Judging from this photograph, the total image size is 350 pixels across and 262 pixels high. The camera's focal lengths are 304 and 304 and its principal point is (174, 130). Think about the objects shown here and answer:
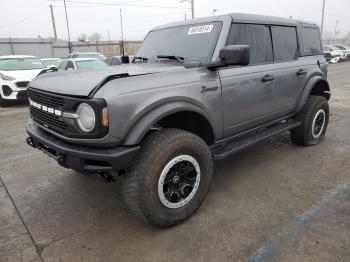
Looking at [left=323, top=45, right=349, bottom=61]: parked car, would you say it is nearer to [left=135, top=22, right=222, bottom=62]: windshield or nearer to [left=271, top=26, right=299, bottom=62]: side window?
[left=271, top=26, right=299, bottom=62]: side window

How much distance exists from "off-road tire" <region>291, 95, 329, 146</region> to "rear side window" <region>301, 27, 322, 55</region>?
73 cm

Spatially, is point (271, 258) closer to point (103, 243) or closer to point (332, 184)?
point (103, 243)

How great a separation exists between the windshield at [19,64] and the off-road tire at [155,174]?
946cm

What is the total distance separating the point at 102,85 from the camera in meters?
2.42

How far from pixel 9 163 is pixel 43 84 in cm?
232

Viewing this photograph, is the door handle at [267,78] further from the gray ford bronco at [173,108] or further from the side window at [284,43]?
the side window at [284,43]

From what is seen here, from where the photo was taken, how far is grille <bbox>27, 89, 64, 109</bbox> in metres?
2.65

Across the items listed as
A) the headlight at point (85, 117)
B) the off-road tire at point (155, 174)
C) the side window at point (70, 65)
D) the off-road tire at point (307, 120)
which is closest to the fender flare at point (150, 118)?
the off-road tire at point (155, 174)

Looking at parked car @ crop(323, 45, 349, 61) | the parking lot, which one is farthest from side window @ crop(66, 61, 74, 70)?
parked car @ crop(323, 45, 349, 61)

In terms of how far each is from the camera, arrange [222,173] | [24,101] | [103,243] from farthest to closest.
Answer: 1. [24,101]
2. [222,173]
3. [103,243]

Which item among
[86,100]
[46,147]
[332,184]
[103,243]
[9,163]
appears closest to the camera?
[86,100]

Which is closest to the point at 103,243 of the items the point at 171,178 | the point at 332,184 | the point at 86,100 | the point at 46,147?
the point at 171,178

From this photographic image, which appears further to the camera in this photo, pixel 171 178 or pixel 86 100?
pixel 171 178

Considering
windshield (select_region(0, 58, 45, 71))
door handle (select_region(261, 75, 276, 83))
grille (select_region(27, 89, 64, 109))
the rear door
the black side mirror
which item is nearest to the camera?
grille (select_region(27, 89, 64, 109))
